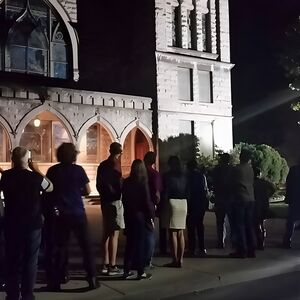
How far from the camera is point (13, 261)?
19.3 ft

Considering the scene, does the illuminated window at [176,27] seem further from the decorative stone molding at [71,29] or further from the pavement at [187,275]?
the pavement at [187,275]

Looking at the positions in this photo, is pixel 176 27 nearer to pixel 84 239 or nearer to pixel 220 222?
pixel 220 222

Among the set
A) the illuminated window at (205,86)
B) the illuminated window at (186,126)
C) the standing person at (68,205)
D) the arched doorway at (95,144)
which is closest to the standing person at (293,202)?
the standing person at (68,205)

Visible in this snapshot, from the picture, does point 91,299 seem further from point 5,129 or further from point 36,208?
point 5,129

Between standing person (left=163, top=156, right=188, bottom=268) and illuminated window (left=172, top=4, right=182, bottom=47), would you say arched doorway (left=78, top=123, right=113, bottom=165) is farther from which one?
standing person (left=163, top=156, right=188, bottom=268)

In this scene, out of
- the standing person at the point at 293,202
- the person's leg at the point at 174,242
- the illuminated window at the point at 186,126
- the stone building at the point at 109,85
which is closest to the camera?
the person's leg at the point at 174,242

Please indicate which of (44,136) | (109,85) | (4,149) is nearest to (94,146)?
(44,136)

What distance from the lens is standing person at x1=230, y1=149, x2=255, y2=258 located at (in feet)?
29.9

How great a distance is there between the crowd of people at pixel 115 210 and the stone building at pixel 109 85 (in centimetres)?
1307

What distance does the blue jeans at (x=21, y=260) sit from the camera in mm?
5867

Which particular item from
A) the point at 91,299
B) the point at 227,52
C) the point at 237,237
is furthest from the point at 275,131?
the point at 91,299

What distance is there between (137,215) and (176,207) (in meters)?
0.90

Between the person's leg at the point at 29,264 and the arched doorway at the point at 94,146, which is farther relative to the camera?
the arched doorway at the point at 94,146

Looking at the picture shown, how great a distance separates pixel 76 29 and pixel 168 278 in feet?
60.6
